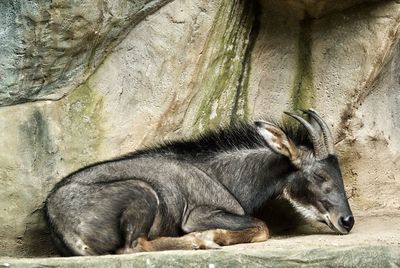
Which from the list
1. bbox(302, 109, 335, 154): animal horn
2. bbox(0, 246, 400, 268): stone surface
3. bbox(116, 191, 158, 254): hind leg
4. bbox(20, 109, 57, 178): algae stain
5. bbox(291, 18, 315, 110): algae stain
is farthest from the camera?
bbox(291, 18, 315, 110): algae stain

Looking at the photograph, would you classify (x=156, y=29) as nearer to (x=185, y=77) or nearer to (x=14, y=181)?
(x=185, y=77)

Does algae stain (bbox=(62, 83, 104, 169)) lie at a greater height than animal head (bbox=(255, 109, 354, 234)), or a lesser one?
greater

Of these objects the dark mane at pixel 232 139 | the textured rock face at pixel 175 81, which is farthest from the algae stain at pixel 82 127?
the dark mane at pixel 232 139

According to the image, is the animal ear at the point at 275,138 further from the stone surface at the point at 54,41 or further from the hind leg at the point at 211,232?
the stone surface at the point at 54,41

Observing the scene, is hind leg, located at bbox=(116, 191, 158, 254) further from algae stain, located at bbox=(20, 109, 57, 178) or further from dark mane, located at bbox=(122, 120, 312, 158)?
algae stain, located at bbox=(20, 109, 57, 178)

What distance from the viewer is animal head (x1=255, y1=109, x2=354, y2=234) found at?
10.1 m

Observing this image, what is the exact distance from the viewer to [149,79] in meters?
10.6

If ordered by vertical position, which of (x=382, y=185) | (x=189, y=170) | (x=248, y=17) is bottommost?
(x=382, y=185)

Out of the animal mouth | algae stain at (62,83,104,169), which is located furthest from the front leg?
algae stain at (62,83,104,169)

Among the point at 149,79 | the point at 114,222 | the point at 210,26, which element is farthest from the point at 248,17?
the point at 114,222

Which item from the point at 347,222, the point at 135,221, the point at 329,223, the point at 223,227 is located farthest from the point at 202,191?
the point at 347,222

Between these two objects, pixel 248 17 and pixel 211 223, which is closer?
pixel 211 223

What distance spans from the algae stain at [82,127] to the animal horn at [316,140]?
1.90 meters

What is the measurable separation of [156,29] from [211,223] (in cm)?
216
